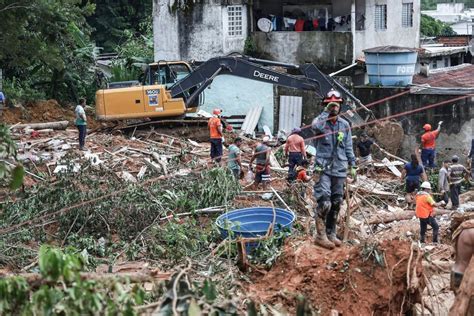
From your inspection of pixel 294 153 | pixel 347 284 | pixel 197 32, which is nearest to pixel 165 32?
pixel 197 32

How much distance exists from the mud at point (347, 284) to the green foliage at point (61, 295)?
11.6 ft

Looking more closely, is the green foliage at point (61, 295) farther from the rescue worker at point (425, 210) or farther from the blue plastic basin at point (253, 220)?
the rescue worker at point (425, 210)

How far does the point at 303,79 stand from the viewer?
21.3 meters

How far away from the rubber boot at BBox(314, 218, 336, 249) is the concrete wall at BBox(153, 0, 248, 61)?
1974 cm

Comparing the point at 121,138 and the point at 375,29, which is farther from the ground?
the point at 375,29

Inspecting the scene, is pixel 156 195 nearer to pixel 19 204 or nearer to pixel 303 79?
pixel 19 204

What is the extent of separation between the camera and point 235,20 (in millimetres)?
29703

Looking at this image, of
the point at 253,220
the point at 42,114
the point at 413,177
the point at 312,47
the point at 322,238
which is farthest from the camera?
the point at 312,47

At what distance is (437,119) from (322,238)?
47.7 feet

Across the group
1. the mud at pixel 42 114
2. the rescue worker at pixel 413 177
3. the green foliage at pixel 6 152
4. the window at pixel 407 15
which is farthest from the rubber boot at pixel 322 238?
the window at pixel 407 15

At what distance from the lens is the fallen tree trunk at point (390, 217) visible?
16.2m

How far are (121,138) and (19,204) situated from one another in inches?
294

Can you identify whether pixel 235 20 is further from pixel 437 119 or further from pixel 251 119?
pixel 437 119

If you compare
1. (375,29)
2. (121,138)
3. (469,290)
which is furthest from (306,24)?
(469,290)
